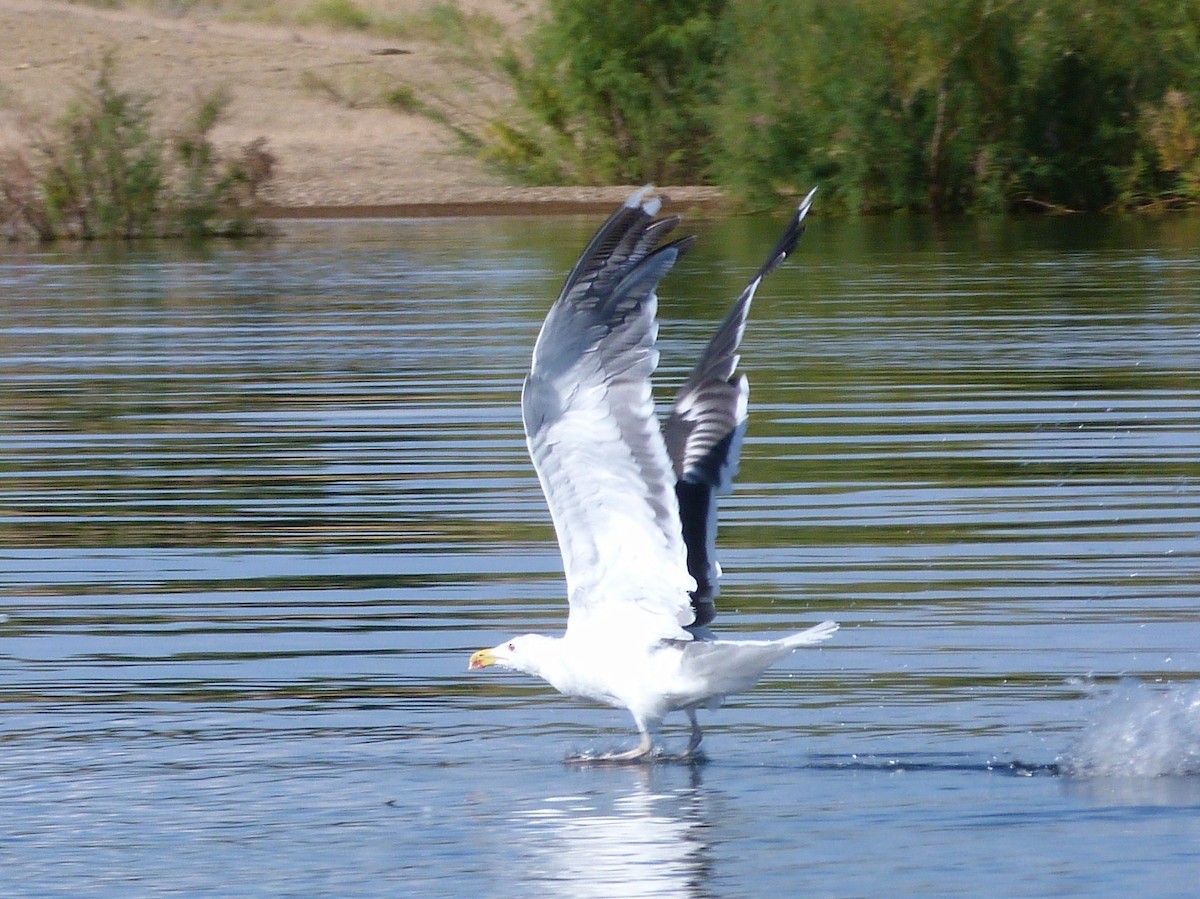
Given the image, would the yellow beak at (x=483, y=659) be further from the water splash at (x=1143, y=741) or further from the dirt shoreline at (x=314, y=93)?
the dirt shoreline at (x=314, y=93)

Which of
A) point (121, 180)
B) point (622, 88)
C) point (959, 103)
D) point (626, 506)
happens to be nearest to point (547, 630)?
point (626, 506)

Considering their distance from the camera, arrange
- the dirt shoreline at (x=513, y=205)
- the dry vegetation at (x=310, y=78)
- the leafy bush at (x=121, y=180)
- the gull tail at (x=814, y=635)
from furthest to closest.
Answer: the dry vegetation at (x=310, y=78) < the dirt shoreline at (x=513, y=205) < the leafy bush at (x=121, y=180) < the gull tail at (x=814, y=635)

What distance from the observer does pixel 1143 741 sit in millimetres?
6438

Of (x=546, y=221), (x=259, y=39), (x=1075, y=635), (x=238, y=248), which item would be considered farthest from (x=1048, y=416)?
(x=259, y=39)

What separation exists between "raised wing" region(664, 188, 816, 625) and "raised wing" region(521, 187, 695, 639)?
Result: 42 cm

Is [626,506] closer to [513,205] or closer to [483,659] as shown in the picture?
[483,659]

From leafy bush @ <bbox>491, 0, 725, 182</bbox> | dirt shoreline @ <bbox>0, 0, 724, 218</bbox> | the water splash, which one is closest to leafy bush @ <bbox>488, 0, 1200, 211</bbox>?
leafy bush @ <bbox>491, 0, 725, 182</bbox>

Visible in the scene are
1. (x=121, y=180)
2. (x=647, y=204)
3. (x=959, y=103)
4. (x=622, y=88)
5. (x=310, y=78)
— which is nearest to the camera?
(x=647, y=204)

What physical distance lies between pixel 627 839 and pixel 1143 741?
1440 millimetres

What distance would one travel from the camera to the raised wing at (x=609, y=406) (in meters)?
6.02

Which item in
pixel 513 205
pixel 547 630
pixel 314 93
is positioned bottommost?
pixel 547 630

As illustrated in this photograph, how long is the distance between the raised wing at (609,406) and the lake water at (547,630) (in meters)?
0.72

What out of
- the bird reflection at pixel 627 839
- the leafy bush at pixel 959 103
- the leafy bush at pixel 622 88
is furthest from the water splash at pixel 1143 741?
the leafy bush at pixel 622 88

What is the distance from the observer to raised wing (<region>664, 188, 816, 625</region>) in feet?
22.0
